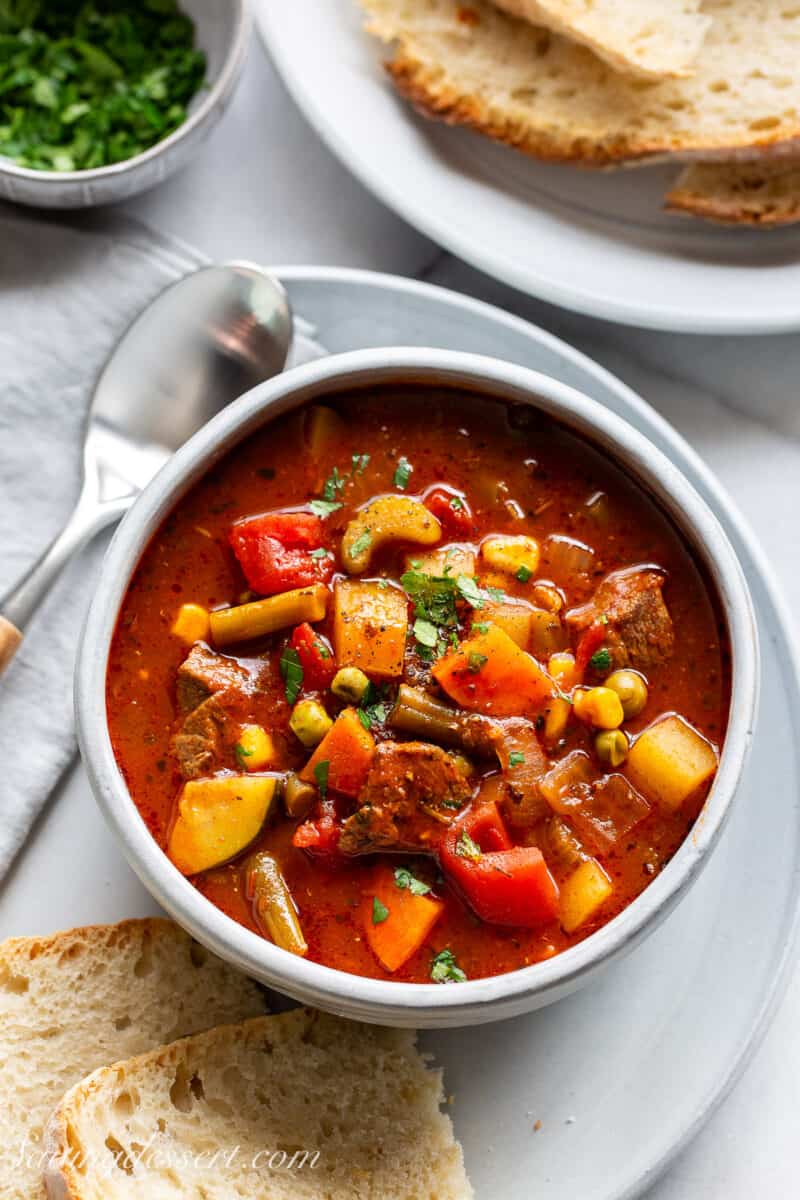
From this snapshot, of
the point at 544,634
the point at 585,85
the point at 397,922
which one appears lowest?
the point at 397,922

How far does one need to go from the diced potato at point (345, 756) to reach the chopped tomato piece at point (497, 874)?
241 mm

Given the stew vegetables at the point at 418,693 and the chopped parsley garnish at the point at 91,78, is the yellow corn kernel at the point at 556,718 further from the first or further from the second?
the chopped parsley garnish at the point at 91,78

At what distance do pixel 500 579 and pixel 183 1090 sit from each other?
4.90 feet

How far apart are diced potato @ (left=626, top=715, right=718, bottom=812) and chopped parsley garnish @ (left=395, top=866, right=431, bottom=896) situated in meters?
0.53

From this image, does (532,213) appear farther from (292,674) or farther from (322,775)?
(322,775)

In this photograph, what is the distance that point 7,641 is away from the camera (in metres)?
3.57

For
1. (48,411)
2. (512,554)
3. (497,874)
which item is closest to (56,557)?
(48,411)

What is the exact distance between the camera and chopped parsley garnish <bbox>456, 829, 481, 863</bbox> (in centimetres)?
305

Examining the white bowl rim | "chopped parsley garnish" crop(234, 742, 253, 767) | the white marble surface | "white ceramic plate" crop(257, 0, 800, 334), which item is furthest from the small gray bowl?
"chopped parsley garnish" crop(234, 742, 253, 767)

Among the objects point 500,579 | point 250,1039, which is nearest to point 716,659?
point 500,579

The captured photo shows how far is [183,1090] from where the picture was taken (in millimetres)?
3428

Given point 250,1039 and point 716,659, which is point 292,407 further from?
point 250,1039

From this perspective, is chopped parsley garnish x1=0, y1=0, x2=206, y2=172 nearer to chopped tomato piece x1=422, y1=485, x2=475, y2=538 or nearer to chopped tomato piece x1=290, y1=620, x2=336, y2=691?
chopped tomato piece x1=422, y1=485, x2=475, y2=538

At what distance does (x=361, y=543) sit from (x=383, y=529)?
6 centimetres
